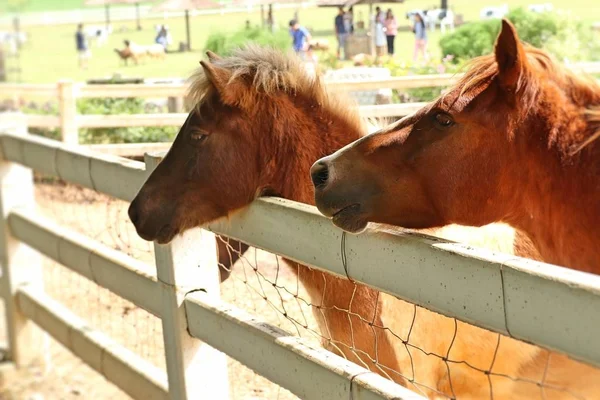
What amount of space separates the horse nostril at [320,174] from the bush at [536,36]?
219 inches

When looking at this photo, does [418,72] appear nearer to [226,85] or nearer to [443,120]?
[226,85]

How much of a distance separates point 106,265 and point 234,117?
1.13 m

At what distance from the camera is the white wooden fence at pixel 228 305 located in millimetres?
1571

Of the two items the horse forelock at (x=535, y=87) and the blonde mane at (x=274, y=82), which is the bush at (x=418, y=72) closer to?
the blonde mane at (x=274, y=82)

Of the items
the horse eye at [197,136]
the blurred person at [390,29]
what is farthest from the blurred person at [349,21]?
the horse eye at [197,136]

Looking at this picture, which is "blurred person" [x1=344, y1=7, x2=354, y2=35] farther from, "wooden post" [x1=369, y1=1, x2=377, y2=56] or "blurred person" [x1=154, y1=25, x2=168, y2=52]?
"blurred person" [x1=154, y1=25, x2=168, y2=52]

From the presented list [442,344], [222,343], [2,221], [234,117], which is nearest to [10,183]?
[2,221]

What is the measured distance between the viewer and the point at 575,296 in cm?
146

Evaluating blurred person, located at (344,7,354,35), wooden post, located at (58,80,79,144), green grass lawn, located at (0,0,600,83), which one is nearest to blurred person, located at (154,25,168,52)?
green grass lawn, located at (0,0,600,83)

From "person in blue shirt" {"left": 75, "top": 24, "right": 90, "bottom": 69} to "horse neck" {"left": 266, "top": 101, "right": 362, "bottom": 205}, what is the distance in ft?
31.5

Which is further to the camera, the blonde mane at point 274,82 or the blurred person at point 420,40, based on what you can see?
the blurred person at point 420,40

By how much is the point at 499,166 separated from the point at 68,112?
380 inches

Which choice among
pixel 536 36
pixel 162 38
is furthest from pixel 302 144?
A: pixel 162 38

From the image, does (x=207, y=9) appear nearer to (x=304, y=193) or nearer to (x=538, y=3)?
(x=538, y=3)
